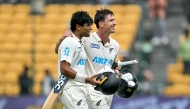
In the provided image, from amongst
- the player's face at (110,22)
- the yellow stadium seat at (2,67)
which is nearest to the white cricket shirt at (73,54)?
the player's face at (110,22)

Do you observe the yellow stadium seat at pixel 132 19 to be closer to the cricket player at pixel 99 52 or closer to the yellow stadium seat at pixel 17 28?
the yellow stadium seat at pixel 17 28

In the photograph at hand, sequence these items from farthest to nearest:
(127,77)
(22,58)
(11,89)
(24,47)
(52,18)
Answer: (52,18) → (24,47) → (22,58) → (11,89) → (127,77)

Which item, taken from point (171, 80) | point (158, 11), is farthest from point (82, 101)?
point (158, 11)

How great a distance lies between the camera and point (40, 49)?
2000 cm

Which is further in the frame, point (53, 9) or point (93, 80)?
point (53, 9)

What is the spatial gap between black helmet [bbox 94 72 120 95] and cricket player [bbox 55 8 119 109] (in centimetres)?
77

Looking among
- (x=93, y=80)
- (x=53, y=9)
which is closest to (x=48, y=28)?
(x=53, y=9)

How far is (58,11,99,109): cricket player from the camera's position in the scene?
32.5ft

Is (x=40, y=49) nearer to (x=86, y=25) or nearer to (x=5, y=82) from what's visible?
(x=5, y=82)

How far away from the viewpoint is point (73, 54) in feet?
32.7

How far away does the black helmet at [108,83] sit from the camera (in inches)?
388

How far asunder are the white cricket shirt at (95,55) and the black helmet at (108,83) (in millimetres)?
790

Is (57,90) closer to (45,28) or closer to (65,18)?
(45,28)

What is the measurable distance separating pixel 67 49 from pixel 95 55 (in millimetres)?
909
